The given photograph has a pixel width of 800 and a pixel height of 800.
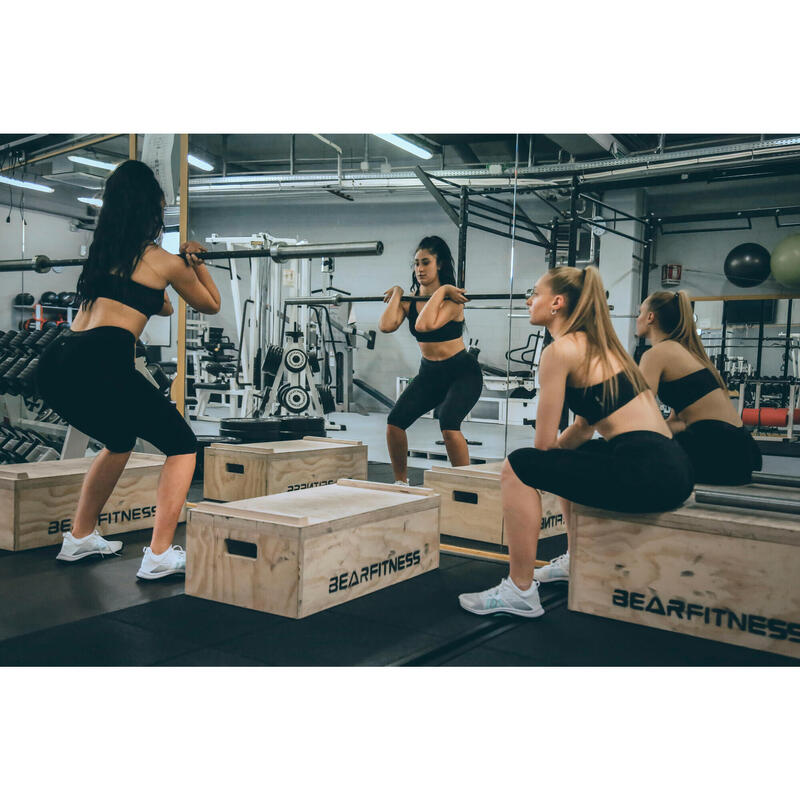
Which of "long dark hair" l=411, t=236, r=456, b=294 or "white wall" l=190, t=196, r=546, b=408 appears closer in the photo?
"long dark hair" l=411, t=236, r=456, b=294

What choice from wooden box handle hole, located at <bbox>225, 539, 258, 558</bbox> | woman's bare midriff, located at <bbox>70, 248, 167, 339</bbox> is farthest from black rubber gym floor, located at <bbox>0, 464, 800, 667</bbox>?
woman's bare midriff, located at <bbox>70, 248, 167, 339</bbox>

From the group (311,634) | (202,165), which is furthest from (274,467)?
(202,165)

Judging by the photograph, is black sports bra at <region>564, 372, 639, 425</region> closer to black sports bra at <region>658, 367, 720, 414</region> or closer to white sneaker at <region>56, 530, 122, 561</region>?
black sports bra at <region>658, 367, 720, 414</region>

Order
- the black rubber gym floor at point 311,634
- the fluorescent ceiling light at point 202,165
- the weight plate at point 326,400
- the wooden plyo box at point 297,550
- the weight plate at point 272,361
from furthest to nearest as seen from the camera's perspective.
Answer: the fluorescent ceiling light at point 202,165 < the weight plate at point 326,400 < the weight plate at point 272,361 < the wooden plyo box at point 297,550 < the black rubber gym floor at point 311,634

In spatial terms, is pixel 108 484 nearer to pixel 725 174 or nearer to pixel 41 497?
pixel 41 497

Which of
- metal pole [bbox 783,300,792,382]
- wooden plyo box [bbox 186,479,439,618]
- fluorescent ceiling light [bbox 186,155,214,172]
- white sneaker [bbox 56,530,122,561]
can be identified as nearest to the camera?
wooden plyo box [bbox 186,479,439,618]

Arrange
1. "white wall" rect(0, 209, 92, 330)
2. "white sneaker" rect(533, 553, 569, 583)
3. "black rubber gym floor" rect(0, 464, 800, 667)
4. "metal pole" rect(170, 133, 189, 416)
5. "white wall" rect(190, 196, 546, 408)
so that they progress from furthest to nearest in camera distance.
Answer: "white wall" rect(190, 196, 546, 408), "white wall" rect(0, 209, 92, 330), "metal pole" rect(170, 133, 189, 416), "white sneaker" rect(533, 553, 569, 583), "black rubber gym floor" rect(0, 464, 800, 667)

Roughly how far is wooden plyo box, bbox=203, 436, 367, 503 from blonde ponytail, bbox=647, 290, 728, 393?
6.89ft

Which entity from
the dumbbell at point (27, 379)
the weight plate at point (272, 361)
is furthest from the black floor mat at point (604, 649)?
the weight plate at point (272, 361)

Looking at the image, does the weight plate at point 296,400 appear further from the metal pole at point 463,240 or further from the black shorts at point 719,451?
the black shorts at point 719,451

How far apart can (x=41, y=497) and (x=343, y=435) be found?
4.34m

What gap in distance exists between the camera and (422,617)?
2172 millimetres

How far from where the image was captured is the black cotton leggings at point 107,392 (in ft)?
7.64

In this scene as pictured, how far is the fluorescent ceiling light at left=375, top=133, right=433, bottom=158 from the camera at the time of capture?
22.2 ft
